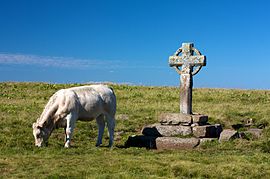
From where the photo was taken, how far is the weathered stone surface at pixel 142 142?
56.3 ft

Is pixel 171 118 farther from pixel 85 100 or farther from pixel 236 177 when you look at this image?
pixel 236 177

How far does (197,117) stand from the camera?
57.8 ft

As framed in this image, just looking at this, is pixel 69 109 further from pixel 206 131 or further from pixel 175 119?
pixel 206 131

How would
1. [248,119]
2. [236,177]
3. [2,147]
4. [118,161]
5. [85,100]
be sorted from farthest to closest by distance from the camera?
1. [248,119]
2. [85,100]
3. [2,147]
4. [118,161]
5. [236,177]

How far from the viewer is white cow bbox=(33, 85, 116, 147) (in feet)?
50.2

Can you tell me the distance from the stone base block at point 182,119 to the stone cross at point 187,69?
0.60m

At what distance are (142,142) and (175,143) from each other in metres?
1.57

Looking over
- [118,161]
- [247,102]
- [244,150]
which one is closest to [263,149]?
[244,150]

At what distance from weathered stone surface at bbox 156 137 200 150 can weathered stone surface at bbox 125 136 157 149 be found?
26 centimetres

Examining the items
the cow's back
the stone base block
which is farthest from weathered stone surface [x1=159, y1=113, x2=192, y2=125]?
the cow's back

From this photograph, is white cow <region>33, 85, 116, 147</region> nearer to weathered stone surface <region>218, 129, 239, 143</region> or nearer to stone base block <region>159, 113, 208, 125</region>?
stone base block <region>159, 113, 208, 125</region>

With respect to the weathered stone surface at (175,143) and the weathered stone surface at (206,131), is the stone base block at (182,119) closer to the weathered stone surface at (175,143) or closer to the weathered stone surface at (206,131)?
the weathered stone surface at (206,131)

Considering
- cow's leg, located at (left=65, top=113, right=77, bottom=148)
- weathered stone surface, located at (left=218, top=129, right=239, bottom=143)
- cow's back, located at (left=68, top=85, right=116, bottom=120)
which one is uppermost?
cow's back, located at (left=68, top=85, right=116, bottom=120)

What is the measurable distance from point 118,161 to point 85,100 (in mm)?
4398
